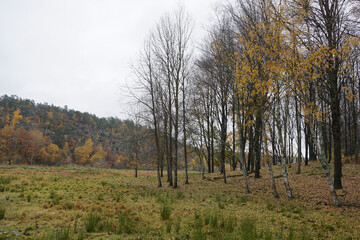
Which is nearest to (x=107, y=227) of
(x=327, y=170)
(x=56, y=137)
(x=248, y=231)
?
(x=248, y=231)

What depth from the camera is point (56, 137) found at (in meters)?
88.8

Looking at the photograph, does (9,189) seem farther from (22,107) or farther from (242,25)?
(22,107)

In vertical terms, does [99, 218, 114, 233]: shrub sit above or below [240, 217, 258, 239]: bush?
below

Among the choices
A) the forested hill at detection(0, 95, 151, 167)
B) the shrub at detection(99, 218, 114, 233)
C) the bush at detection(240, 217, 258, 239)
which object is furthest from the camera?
the forested hill at detection(0, 95, 151, 167)

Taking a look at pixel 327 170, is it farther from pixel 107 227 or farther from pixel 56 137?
pixel 56 137

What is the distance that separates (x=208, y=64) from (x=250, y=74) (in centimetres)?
490

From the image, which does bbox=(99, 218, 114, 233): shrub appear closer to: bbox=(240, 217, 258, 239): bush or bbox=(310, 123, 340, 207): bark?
bbox=(240, 217, 258, 239): bush

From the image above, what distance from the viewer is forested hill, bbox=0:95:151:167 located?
6141 cm

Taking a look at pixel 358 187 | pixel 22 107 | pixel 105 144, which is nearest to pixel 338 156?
pixel 358 187

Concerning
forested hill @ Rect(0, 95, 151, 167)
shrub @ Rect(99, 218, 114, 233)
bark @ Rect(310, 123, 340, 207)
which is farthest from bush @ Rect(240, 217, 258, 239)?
forested hill @ Rect(0, 95, 151, 167)

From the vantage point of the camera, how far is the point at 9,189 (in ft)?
32.0

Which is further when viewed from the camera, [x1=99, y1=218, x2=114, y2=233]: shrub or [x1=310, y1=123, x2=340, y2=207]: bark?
[x1=310, y1=123, x2=340, y2=207]: bark

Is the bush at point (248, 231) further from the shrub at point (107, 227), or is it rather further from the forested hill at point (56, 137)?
the forested hill at point (56, 137)

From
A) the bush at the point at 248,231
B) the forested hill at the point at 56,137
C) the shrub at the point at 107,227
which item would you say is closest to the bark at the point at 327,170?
the bush at the point at 248,231
